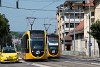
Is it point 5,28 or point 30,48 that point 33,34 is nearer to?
point 30,48

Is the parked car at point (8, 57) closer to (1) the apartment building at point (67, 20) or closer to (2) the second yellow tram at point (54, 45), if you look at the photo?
(2) the second yellow tram at point (54, 45)

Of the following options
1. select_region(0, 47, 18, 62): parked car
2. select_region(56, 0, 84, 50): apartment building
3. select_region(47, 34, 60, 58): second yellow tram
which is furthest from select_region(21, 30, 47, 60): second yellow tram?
select_region(56, 0, 84, 50): apartment building

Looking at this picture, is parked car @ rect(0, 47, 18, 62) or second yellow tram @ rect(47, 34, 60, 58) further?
second yellow tram @ rect(47, 34, 60, 58)

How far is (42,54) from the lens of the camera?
149 feet

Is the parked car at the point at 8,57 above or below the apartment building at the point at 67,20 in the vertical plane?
below

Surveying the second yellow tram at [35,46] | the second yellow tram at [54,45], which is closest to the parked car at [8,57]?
the second yellow tram at [35,46]

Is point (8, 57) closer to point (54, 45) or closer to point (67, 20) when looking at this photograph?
point (54, 45)

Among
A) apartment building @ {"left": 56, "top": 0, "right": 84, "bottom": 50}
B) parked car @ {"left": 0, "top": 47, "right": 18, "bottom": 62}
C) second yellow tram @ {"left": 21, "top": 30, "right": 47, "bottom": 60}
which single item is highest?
apartment building @ {"left": 56, "top": 0, "right": 84, "bottom": 50}

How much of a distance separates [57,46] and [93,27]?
10013mm

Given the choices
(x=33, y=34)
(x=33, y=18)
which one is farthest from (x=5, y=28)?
(x=33, y=34)

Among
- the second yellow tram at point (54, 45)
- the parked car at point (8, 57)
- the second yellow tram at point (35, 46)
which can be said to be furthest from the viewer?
the second yellow tram at point (54, 45)

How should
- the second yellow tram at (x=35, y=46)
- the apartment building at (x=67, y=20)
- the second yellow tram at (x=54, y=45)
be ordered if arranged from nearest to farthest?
the second yellow tram at (x=35, y=46) < the second yellow tram at (x=54, y=45) < the apartment building at (x=67, y=20)

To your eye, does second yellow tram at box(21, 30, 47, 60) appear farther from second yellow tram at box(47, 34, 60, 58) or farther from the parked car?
second yellow tram at box(47, 34, 60, 58)

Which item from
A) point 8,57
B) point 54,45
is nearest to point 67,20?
point 54,45
